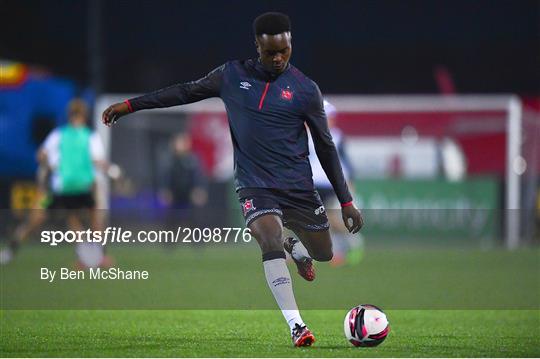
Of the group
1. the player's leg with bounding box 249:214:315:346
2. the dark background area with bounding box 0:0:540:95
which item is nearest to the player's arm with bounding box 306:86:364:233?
the player's leg with bounding box 249:214:315:346

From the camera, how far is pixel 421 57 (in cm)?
3941

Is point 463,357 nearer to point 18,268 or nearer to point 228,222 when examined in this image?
point 18,268

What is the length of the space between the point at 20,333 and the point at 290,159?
8.51ft

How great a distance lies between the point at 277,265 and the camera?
30.5 ft

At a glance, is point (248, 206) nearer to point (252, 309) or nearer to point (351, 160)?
point (252, 309)

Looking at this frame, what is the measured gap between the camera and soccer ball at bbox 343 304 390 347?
363 inches

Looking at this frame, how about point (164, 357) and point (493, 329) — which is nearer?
point (164, 357)

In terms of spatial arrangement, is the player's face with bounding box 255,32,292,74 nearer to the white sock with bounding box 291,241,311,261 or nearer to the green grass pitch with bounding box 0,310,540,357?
the white sock with bounding box 291,241,311,261

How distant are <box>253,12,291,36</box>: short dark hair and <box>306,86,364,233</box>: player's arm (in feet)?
1.95

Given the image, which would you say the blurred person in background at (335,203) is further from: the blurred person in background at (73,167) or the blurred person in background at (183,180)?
the blurred person in background at (183,180)

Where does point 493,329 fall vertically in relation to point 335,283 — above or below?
above

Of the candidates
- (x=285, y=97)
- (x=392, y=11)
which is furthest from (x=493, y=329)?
(x=392, y=11)

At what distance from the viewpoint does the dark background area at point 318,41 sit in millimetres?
33062

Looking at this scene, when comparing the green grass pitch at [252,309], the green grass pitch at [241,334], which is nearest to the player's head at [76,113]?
the green grass pitch at [252,309]
